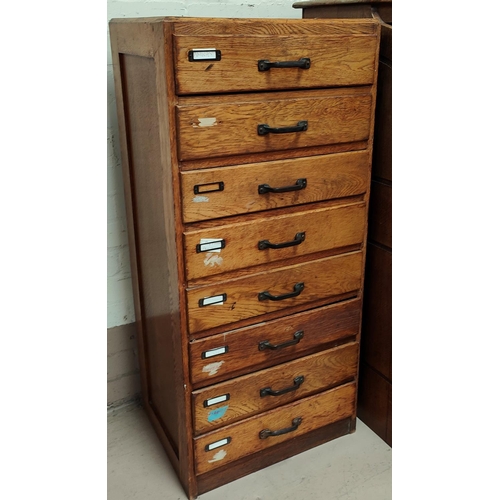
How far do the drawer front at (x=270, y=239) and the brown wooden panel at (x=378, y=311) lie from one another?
17 centimetres

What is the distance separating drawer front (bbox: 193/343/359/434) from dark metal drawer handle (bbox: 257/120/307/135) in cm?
81

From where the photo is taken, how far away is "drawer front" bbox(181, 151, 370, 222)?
153 centimetres

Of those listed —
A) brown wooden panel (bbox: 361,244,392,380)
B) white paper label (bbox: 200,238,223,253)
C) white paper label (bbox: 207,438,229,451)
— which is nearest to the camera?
white paper label (bbox: 200,238,223,253)

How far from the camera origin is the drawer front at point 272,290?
5.42 feet

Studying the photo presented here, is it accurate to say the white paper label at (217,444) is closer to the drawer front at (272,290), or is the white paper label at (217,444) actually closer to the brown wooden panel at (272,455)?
the brown wooden panel at (272,455)

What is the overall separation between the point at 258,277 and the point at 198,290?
0.21 m

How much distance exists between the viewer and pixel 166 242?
5.37 feet

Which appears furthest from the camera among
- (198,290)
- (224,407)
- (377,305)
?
(377,305)

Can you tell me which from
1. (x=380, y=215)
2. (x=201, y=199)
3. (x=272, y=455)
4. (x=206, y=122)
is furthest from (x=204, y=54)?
(x=272, y=455)

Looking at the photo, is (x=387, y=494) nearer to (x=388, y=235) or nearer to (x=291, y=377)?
(x=291, y=377)

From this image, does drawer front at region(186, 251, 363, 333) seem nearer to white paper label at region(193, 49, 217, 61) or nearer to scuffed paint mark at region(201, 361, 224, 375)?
scuffed paint mark at region(201, 361, 224, 375)

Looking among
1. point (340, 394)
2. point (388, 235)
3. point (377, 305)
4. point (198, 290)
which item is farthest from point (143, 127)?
point (340, 394)

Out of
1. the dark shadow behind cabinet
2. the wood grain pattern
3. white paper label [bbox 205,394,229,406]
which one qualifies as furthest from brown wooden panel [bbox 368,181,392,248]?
white paper label [bbox 205,394,229,406]

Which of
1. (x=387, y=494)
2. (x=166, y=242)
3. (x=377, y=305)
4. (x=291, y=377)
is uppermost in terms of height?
(x=166, y=242)
